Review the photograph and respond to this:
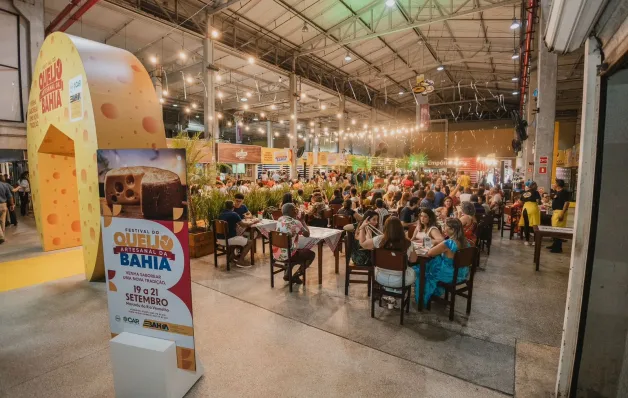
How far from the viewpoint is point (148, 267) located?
207 cm

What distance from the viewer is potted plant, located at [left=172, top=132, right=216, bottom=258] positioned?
5531 millimetres

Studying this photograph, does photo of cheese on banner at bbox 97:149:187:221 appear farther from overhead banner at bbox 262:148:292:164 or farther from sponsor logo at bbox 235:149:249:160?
overhead banner at bbox 262:148:292:164

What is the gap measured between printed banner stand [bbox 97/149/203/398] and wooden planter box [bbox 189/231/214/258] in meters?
3.34

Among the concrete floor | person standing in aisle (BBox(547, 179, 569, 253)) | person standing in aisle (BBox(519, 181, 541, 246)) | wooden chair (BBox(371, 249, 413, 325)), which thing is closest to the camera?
the concrete floor

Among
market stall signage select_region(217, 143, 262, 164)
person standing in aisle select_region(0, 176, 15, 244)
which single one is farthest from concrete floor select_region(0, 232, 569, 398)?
market stall signage select_region(217, 143, 262, 164)

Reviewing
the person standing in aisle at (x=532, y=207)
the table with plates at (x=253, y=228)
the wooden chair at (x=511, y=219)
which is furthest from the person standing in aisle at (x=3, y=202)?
the wooden chair at (x=511, y=219)

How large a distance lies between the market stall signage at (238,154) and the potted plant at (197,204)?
456 cm

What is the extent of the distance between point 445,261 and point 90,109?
14.9ft

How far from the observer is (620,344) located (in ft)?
6.08

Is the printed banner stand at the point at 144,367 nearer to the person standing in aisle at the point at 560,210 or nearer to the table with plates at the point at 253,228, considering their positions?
the table with plates at the point at 253,228

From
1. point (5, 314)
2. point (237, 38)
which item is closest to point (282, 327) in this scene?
point (5, 314)

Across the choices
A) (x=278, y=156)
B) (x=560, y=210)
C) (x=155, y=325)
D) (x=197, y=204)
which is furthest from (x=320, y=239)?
(x=278, y=156)

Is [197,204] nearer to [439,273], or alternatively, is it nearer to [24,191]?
[439,273]

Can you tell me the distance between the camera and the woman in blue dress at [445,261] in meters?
3.31
